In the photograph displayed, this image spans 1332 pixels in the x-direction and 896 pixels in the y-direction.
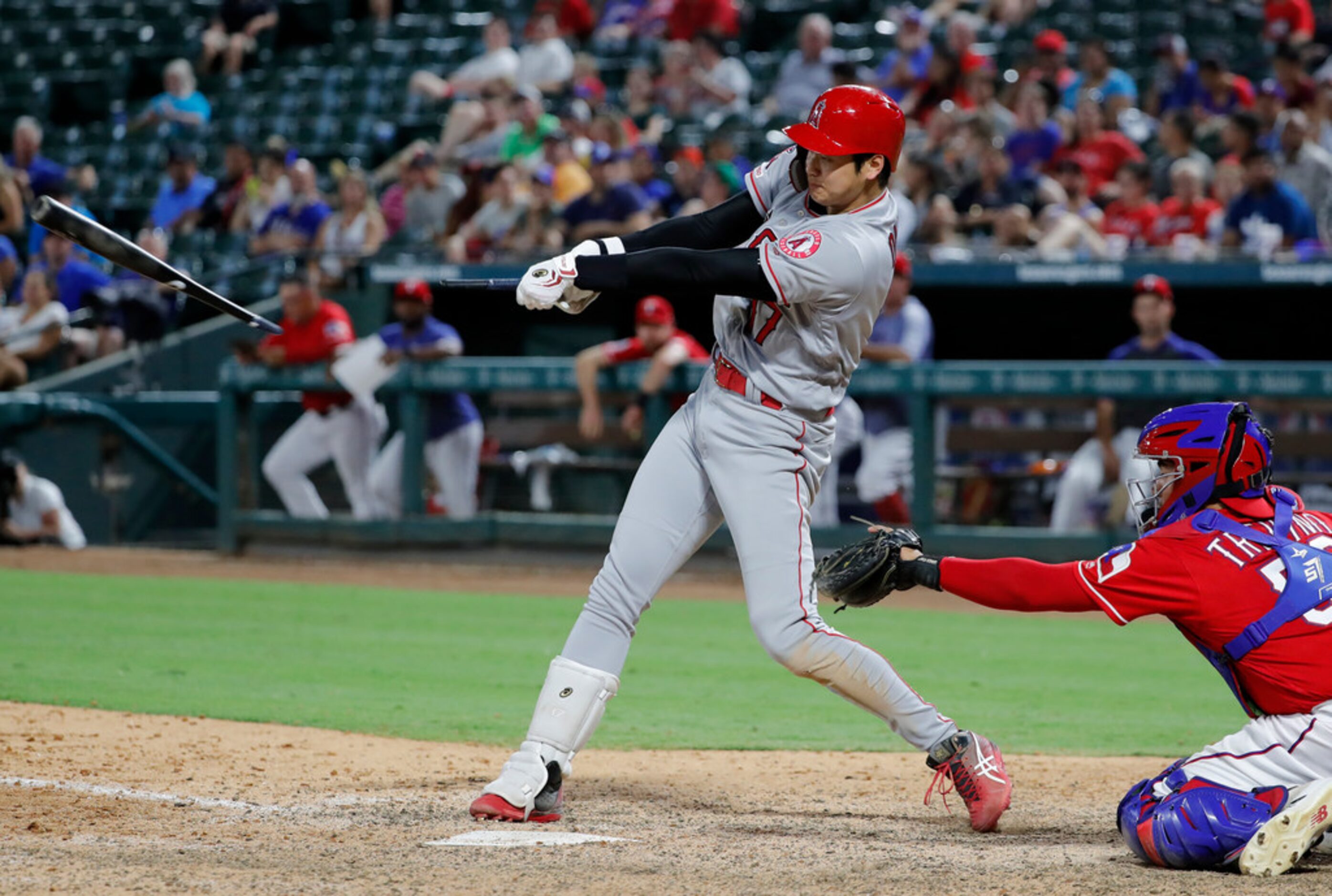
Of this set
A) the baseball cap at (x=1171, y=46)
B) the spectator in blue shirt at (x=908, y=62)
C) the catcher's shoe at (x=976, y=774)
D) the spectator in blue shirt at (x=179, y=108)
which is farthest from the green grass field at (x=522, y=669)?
the spectator in blue shirt at (x=179, y=108)

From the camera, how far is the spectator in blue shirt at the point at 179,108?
606 inches

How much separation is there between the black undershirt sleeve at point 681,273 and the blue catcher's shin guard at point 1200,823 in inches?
54.8

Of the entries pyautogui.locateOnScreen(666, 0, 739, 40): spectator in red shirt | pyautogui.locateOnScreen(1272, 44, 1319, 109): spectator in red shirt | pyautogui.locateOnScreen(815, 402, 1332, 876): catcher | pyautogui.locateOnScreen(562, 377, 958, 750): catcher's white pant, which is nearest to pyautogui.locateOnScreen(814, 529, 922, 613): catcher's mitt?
pyautogui.locateOnScreen(815, 402, 1332, 876): catcher

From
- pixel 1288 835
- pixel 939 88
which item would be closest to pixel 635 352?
pixel 939 88

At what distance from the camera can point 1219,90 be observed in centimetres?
1099

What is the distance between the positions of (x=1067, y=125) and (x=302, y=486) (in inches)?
224

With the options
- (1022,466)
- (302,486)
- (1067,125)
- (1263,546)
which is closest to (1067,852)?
(1263,546)

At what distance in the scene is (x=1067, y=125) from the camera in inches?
443

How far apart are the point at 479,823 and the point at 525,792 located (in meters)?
0.13

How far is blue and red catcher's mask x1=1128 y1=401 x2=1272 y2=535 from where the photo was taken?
3510 mm

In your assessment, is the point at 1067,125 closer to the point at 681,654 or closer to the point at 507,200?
the point at 507,200

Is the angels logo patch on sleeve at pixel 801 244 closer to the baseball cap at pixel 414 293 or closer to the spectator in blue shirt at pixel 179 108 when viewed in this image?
the baseball cap at pixel 414 293

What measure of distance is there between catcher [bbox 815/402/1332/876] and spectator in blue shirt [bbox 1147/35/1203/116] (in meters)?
8.29

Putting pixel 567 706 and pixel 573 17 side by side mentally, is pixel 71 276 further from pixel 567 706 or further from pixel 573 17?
pixel 567 706
